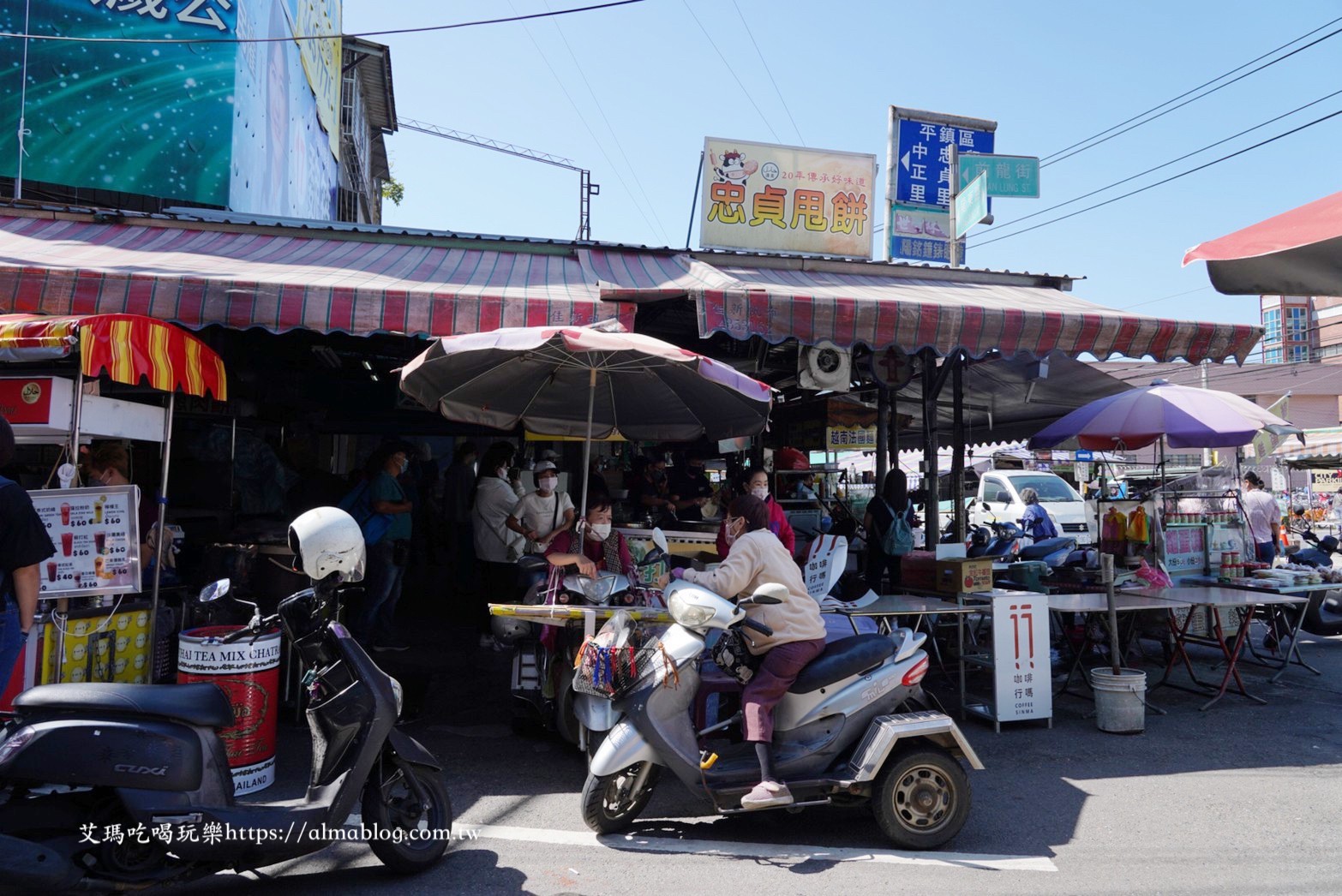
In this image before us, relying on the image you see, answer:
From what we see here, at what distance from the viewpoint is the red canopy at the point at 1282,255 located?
3.41m

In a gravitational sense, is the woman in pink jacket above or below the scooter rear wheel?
above

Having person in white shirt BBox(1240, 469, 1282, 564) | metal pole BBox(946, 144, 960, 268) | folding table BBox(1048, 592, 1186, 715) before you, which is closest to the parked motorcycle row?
folding table BBox(1048, 592, 1186, 715)

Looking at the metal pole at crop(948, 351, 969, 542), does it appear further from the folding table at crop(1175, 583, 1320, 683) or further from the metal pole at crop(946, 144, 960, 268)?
the folding table at crop(1175, 583, 1320, 683)

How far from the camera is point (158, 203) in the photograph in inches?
427

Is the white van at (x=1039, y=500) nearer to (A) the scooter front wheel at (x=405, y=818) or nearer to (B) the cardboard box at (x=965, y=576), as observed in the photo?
(B) the cardboard box at (x=965, y=576)

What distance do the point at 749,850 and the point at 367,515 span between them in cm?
483

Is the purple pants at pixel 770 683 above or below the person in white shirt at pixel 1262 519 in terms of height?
below

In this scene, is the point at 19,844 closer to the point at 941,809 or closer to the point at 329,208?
the point at 941,809

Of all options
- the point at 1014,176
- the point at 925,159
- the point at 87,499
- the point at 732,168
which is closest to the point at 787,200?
the point at 732,168

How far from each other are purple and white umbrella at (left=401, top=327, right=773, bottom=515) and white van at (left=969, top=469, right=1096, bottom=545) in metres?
11.8

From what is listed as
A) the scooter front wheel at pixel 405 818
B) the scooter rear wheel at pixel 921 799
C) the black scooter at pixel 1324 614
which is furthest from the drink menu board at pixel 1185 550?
the scooter front wheel at pixel 405 818

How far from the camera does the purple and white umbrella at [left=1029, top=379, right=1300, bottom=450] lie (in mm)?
9125

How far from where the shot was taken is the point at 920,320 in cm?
709

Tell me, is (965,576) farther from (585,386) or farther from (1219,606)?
(585,386)
